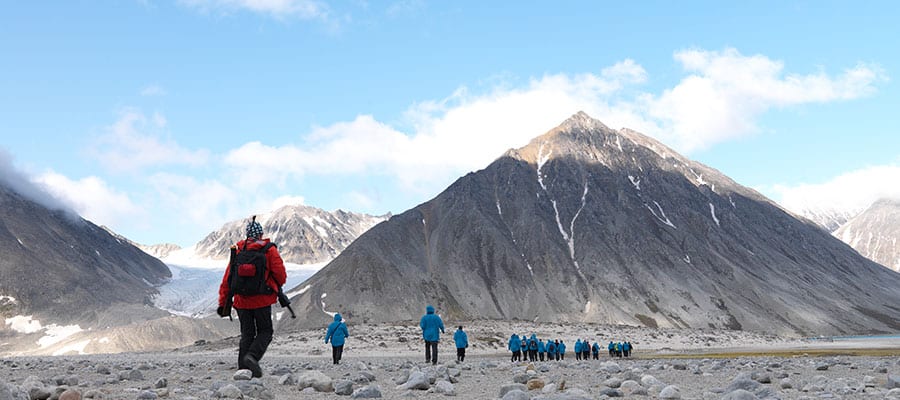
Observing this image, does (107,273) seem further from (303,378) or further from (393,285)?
(303,378)

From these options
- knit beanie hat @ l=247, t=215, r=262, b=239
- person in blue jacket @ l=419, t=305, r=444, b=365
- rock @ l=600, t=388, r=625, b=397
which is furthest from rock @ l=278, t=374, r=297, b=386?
person in blue jacket @ l=419, t=305, r=444, b=365

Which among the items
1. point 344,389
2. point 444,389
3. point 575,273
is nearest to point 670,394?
point 444,389

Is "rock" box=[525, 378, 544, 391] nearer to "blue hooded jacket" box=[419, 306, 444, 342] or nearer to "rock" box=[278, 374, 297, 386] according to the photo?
"rock" box=[278, 374, 297, 386]

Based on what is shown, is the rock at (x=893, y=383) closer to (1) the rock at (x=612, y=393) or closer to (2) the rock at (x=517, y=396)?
(1) the rock at (x=612, y=393)

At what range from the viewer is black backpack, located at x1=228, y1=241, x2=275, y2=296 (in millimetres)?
12062

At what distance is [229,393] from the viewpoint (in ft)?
28.3

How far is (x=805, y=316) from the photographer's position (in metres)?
158

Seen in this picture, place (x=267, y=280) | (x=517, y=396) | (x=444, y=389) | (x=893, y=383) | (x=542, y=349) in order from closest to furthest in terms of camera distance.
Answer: (x=517, y=396), (x=444, y=389), (x=893, y=383), (x=267, y=280), (x=542, y=349)

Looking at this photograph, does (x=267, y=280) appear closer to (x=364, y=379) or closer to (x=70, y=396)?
(x=364, y=379)

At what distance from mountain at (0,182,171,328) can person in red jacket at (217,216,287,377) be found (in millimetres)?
161422

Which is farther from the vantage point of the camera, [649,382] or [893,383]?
[893,383]

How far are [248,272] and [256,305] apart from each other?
2.63 ft

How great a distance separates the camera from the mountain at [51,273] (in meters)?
154

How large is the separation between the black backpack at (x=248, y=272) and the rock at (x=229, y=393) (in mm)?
3523
